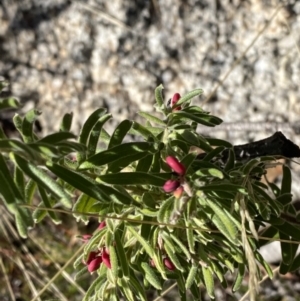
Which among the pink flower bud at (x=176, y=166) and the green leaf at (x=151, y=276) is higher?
the pink flower bud at (x=176, y=166)

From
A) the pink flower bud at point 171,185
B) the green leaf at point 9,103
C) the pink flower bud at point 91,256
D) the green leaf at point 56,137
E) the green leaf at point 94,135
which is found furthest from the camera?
the pink flower bud at point 91,256

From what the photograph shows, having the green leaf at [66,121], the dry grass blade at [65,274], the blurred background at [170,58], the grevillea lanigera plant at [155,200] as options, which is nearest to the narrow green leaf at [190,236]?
the grevillea lanigera plant at [155,200]

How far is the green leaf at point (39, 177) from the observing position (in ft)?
3.95

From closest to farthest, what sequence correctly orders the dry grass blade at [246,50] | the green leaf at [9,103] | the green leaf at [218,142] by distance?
the green leaf at [9,103] → the green leaf at [218,142] → the dry grass blade at [246,50]

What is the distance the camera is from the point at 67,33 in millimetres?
3326

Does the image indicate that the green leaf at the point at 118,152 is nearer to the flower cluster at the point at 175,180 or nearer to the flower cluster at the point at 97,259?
the flower cluster at the point at 175,180

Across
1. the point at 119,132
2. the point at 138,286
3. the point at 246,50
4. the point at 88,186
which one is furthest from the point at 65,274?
the point at 88,186

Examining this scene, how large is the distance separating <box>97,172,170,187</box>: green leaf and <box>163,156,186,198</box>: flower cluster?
0.13 feet

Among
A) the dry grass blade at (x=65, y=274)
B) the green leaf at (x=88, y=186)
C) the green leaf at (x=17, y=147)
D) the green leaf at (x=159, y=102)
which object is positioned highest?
the green leaf at (x=159, y=102)

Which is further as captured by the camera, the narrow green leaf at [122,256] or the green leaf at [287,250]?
the green leaf at [287,250]

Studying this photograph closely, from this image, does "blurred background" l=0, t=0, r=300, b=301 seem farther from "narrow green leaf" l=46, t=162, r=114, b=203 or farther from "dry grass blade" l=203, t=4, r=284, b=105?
"narrow green leaf" l=46, t=162, r=114, b=203

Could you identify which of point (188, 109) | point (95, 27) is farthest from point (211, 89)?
point (188, 109)

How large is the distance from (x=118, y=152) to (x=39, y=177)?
11.4 inches

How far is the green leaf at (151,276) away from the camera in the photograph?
1561 mm
